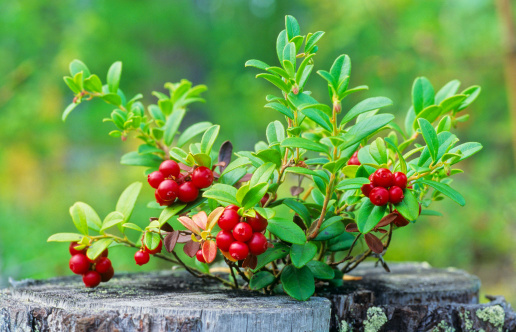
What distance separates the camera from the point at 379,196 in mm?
1204

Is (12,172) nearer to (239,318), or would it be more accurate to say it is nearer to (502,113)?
(502,113)

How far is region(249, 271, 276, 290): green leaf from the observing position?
141 cm

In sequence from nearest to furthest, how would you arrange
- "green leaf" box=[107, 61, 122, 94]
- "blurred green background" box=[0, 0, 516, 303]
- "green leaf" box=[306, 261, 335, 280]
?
"green leaf" box=[306, 261, 335, 280]
"green leaf" box=[107, 61, 122, 94]
"blurred green background" box=[0, 0, 516, 303]

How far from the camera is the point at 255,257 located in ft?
4.14

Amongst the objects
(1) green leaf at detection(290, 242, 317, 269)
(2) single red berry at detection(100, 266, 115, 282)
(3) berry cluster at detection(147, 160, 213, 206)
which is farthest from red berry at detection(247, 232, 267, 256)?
(2) single red berry at detection(100, 266, 115, 282)

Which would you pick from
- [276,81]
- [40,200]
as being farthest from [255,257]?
[40,200]

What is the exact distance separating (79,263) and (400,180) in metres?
0.91

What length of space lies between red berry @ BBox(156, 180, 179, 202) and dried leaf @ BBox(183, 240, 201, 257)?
0.41 ft

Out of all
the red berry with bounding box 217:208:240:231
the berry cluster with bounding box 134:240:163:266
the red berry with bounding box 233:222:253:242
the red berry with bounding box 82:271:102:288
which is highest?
the red berry with bounding box 217:208:240:231

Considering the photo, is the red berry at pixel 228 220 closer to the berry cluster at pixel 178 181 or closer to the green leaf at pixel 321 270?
the berry cluster at pixel 178 181

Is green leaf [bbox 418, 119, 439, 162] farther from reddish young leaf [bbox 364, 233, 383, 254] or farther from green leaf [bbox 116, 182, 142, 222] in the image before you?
green leaf [bbox 116, 182, 142, 222]

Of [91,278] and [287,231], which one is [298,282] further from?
[91,278]

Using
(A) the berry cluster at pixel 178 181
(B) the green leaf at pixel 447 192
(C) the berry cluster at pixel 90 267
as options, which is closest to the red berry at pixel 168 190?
(A) the berry cluster at pixel 178 181

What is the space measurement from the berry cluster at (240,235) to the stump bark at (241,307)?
5.7 inches
